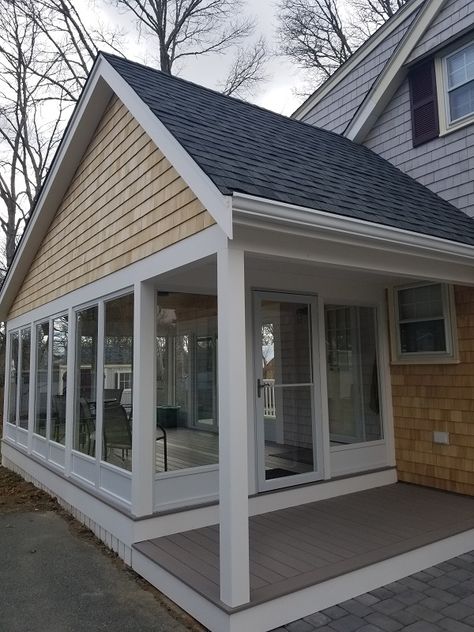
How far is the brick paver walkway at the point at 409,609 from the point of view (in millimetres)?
2867

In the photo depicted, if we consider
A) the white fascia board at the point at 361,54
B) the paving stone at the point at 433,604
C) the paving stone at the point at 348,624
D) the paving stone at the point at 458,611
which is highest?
the white fascia board at the point at 361,54

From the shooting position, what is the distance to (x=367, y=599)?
3.20 metres

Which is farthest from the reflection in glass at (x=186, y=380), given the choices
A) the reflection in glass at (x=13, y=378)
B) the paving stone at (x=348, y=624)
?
the reflection in glass at (x=13, y=378)

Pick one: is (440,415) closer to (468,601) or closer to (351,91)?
(468,601)

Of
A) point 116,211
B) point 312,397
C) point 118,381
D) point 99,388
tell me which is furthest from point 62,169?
point 312,397

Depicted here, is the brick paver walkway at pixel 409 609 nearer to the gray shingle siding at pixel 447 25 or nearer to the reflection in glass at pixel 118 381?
the reflection in glass at pixel 118 381

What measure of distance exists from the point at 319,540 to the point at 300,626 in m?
0.91

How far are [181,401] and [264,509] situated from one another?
1.23 meters

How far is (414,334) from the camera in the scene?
539 cm

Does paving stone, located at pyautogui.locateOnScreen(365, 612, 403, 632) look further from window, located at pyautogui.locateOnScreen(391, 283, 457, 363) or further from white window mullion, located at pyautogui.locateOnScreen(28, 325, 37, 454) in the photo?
white window mullion, located at pyautogui.locateOnScreen(28, 325, 37, 454)

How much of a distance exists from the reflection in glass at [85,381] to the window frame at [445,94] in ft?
14.3

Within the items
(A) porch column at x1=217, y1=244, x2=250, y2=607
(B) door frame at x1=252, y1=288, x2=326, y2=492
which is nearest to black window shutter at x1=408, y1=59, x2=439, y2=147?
(B) door frame at x1=252, y1=288, x2=326, y2=492

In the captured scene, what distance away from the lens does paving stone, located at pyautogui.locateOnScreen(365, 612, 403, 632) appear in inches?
112

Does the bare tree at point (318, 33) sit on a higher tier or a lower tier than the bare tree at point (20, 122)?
higher
